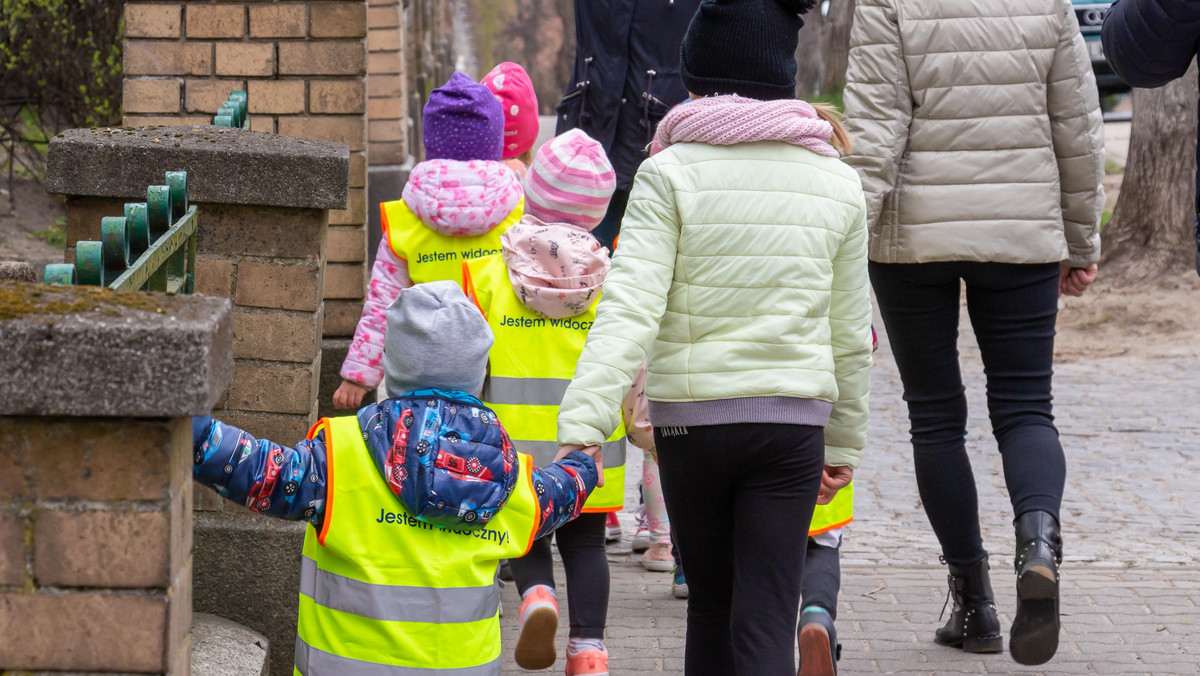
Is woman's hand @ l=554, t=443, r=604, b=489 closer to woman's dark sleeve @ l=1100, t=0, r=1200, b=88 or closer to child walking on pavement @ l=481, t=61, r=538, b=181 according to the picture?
woman's dark sleeve @ l=1100, t=0, r=1200, b=88

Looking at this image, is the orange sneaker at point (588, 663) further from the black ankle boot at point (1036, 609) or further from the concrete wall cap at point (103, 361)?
the concrete wall cap at point (103, 361)

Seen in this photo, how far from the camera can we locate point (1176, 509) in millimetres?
5395

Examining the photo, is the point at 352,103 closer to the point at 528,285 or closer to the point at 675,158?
the point at 528,285

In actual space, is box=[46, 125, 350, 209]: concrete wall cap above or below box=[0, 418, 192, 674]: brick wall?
above

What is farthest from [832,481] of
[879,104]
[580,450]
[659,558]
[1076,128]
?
[659,558]

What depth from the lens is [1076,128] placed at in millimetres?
3674

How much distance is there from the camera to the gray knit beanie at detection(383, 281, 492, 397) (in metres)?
2.62

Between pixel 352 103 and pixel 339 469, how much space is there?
2.56 m

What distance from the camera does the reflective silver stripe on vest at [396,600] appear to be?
8.39 feet

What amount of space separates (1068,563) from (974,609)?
1.05 m

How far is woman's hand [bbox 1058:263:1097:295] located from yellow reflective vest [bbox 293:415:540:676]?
1971mm

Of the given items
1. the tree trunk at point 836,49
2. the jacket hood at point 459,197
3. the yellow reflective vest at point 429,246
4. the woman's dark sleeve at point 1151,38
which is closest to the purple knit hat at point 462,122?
the jacket hood at point 459,197

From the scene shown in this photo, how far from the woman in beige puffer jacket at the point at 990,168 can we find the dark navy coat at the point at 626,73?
4.68ft

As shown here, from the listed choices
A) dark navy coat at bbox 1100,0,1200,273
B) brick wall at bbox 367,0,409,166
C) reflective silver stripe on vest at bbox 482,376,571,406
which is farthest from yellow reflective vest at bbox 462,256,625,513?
brick wall at bbox 367,0,409,166
